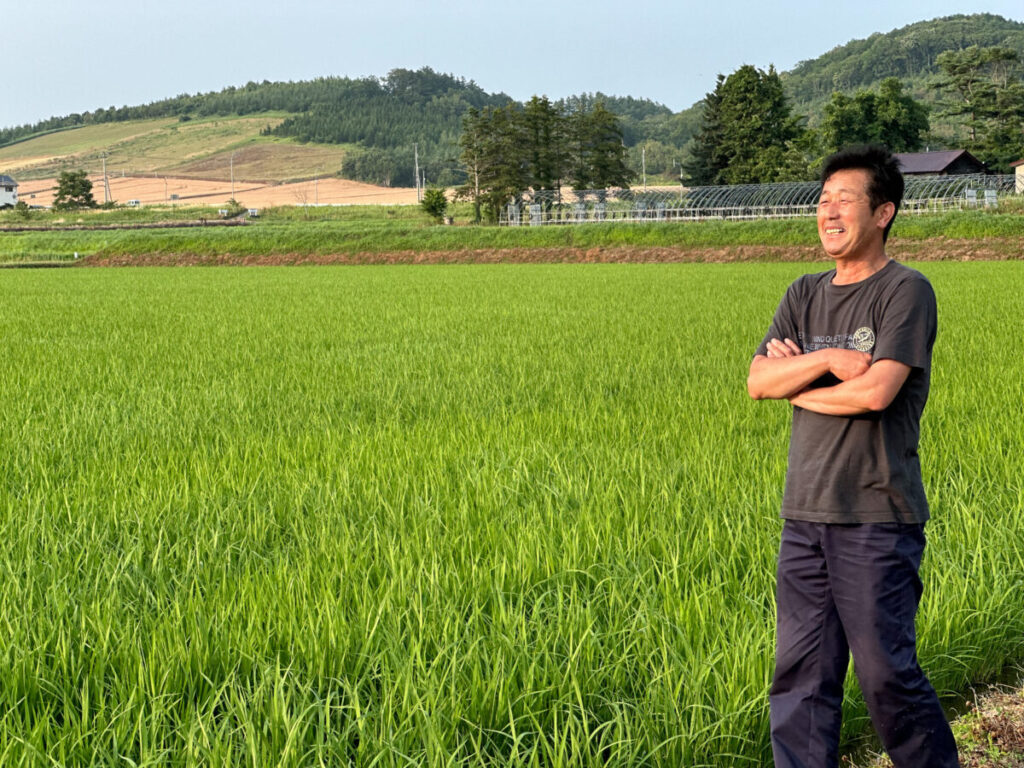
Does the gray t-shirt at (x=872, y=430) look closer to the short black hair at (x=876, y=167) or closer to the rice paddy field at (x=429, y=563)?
the short black hair at (x=876, y=167)

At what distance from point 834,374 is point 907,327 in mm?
186

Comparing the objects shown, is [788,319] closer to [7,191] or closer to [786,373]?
[786,373]

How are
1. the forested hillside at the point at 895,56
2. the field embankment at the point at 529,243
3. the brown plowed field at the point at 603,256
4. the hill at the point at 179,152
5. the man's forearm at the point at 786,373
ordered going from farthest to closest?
the forested hillside at the point at 895,56 < the hill at the point at 179,152 < the field embankment at the point at 529,243 < the brown plowed field at the point at 603,256 < the man's forearm at the point at 786,373

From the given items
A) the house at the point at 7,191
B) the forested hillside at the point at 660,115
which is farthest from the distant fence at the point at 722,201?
the house at the point at 7,191

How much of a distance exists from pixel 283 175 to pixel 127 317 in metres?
117

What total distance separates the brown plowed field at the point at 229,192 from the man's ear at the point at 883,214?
100360mm

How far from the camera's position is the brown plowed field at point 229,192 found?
105812mm

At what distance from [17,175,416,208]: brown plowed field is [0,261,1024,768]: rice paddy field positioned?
315ft

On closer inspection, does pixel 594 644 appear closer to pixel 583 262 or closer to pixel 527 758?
pixel 527 758

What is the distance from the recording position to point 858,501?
2102 mm

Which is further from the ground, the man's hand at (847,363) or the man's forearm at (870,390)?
the man's hand at (847,363)

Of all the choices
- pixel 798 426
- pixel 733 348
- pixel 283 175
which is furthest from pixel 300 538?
pixel 283 175

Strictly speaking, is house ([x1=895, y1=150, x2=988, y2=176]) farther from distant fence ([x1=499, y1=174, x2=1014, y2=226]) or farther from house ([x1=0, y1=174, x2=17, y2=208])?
house ([x1=0, y1=174, x2=17, y2=208])

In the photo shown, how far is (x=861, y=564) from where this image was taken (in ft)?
6.77
